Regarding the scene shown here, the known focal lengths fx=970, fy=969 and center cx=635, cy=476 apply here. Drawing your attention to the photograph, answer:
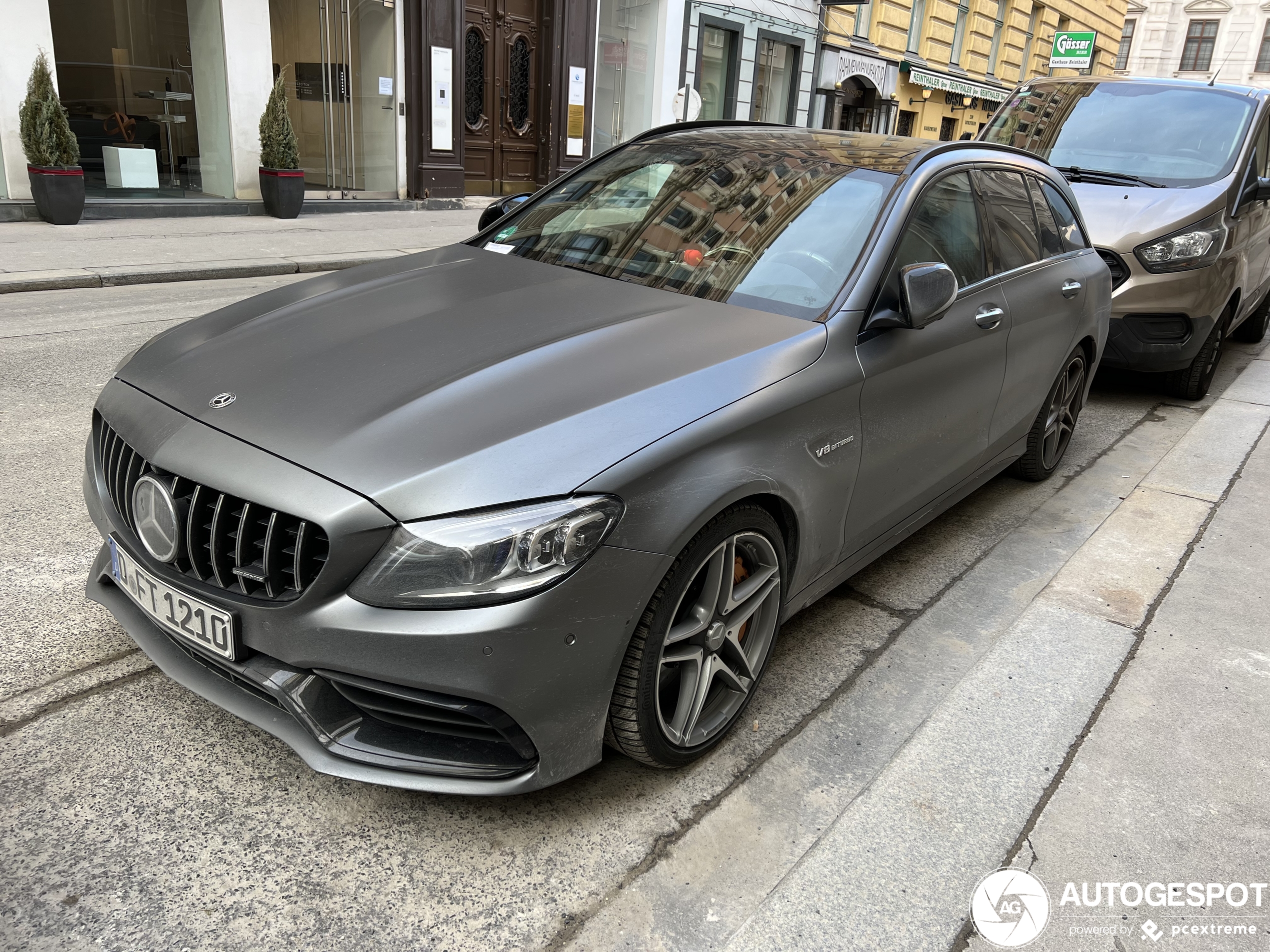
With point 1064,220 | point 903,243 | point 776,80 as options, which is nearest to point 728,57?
point 776,80

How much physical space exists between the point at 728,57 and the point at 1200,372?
1617cm

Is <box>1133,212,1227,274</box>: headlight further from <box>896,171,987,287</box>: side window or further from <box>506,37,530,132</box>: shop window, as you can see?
<box>506,37,530,132</box>: shop window

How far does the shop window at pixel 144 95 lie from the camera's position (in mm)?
11695

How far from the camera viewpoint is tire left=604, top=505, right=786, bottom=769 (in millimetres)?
2279

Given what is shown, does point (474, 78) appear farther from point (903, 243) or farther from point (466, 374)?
point (466, 374)

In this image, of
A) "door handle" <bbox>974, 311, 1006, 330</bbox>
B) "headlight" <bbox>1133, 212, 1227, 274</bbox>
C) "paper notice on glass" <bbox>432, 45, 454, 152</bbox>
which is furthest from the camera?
"paper notice on glass" <bbox>432, 45, 454, 152</bbox>

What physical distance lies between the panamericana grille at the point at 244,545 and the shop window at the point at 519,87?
15.6 m

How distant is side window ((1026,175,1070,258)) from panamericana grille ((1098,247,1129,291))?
1.88 metres

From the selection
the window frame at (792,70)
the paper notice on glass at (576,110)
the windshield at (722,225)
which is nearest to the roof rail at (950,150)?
the windshield at (722,225)

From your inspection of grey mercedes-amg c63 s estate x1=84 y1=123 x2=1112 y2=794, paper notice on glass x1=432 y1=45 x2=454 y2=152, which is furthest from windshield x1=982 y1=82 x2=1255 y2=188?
paper notice on glass x1=432 y1=45 x2=454 y2=152

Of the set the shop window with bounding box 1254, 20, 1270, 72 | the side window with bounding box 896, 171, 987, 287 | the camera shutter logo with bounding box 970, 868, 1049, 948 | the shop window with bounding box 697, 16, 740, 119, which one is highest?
the shop window with bounding box 1254, 20, 1270, 72

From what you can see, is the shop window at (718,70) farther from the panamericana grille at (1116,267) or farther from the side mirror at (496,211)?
the side mirror at (496,211)

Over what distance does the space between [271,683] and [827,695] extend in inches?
66.9

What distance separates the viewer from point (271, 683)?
2098 millimetres
